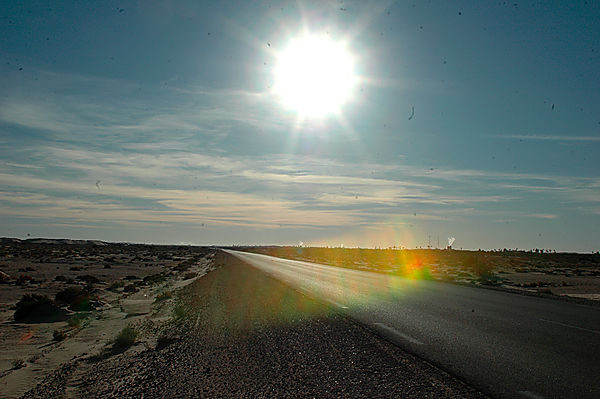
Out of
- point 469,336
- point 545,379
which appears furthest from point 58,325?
point 545,379

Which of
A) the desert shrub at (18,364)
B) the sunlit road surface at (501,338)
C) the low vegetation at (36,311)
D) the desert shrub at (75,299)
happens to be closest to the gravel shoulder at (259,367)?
the sunlit road surface at (501,338)

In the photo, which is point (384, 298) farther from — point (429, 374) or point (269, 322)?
point (429, 374)

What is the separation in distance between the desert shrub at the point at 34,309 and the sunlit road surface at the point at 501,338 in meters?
9.09

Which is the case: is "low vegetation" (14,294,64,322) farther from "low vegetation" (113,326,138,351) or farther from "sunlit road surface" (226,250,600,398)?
"sunlit road surface" (226,250,600,398)

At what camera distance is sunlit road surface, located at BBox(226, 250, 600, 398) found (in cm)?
621

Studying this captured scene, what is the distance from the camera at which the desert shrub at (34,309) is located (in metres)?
14.6

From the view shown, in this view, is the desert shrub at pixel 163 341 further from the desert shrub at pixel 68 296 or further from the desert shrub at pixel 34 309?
the desert shrub at pixel 68 296

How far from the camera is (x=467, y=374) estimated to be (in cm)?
658

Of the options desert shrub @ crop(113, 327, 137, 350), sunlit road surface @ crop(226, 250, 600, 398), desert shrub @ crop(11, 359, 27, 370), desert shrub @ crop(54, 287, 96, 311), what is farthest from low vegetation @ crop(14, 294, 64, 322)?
sunlit road surface @ crop(226, 250, 600, 398)

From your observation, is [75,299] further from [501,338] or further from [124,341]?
[501,338]

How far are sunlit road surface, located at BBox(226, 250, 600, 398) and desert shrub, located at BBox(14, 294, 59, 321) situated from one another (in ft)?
29.8

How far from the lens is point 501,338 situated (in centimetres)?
933

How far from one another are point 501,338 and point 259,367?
5.00 meters

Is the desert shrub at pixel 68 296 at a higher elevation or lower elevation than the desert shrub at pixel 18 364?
higher
